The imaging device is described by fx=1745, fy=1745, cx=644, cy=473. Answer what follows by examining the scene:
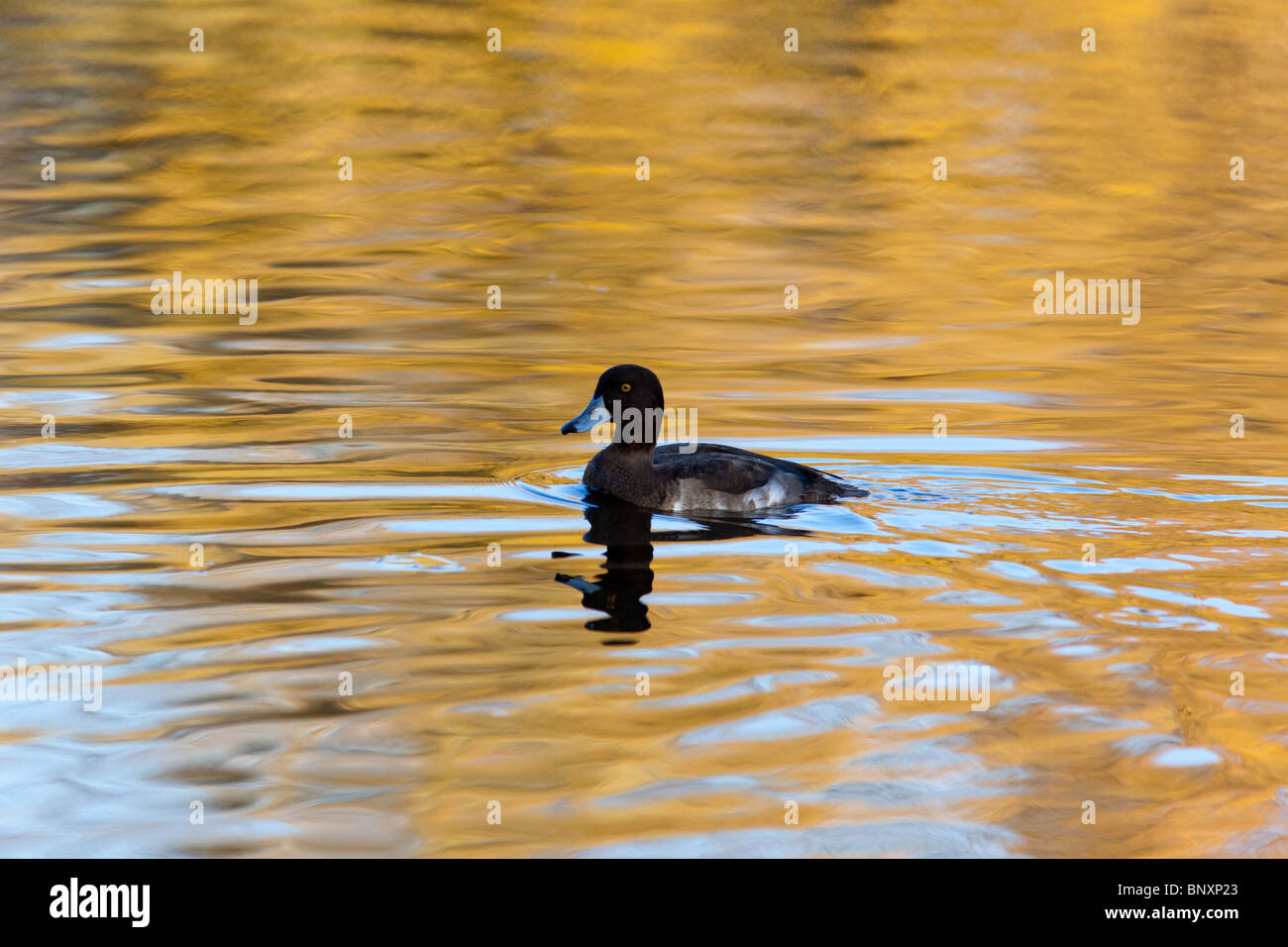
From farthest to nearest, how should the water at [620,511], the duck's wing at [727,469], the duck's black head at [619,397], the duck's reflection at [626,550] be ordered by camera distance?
1. the duck's black head at [619,397]
2. the duck's wing at [727,469]
3. the duck's reflection at [626,550]
4. the water at [620,511]

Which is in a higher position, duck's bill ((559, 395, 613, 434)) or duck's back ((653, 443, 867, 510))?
duck's bill ((559, 395, 613, 434))

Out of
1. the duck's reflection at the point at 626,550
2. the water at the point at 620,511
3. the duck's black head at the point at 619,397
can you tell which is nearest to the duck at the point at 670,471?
the duck's black head at the point at 619,397

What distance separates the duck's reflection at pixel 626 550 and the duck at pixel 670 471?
0.44ft

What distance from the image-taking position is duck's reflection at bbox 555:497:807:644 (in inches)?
316

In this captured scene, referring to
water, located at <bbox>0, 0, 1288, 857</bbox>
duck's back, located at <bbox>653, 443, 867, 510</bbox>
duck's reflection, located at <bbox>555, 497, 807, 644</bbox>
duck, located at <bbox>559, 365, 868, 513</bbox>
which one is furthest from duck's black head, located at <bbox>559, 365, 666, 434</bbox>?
water, located at <bbox>0, 0, 1288, 857</bbox>

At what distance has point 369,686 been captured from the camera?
23.2 feet

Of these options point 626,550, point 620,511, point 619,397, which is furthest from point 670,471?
point 626,550

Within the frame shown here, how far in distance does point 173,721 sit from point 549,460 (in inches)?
179

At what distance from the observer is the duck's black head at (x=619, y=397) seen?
10.2 meters

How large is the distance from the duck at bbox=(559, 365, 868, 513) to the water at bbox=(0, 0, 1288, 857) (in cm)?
24

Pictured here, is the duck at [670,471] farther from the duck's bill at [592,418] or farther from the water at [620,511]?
the water at [620,511]

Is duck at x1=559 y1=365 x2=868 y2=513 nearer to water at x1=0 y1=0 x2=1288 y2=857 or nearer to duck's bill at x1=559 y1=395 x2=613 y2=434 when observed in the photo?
duck's bill at x1=559 y1=395 x2=613 y2=434

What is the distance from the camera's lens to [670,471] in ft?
32.7

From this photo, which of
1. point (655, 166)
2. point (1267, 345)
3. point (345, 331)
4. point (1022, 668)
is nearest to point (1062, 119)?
point (655, 166)
